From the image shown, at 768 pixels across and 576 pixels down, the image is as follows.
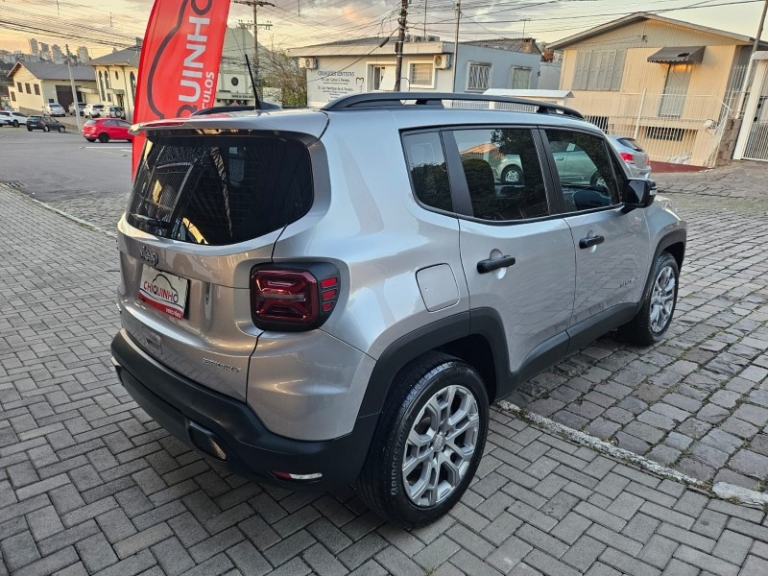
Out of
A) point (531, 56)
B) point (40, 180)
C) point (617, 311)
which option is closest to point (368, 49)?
point (531, 56)

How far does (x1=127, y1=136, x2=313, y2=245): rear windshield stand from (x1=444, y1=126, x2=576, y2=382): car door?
82 centimetres

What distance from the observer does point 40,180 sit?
15094 mm

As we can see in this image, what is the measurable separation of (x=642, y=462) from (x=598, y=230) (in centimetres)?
138

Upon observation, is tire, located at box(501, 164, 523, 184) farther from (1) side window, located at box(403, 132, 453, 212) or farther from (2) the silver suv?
(1) side window, located at box(403, 132, 453, 212)

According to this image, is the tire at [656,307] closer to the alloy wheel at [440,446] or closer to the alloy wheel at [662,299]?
the alloy wheel at [662,299]

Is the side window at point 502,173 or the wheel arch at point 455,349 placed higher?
the side window at point 502,173

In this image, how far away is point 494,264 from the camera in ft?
8.30

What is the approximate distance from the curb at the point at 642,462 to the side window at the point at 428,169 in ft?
5.45

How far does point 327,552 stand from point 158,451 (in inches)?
49.0

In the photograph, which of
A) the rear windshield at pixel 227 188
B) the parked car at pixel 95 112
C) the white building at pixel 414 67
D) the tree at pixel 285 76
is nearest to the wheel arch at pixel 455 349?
the rear windshield at pixel 227 188

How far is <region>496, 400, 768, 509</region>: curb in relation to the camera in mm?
2705

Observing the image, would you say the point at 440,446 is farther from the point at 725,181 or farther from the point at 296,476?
the point at 725,181

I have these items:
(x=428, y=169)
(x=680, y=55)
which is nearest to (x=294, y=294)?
(x=428, y=169)

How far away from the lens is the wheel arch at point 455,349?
2098 millimetres
